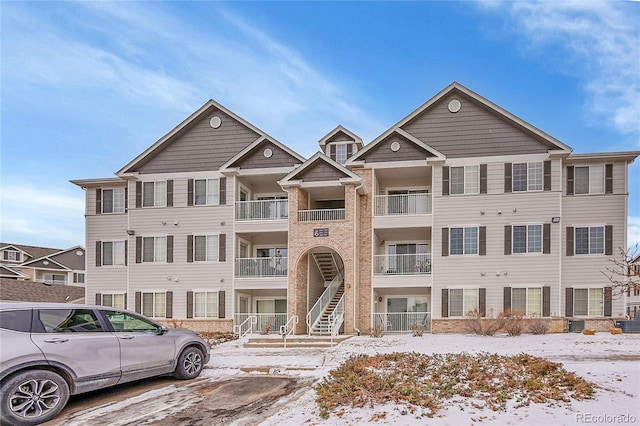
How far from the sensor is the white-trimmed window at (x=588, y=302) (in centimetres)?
2242

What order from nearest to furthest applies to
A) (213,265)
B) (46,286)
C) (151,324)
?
(151,324) → (213,265) → (46,286)

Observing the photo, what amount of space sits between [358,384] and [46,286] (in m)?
36.9

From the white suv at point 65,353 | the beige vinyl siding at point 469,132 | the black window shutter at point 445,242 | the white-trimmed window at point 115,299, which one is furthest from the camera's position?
the white-trimmed window at point 115,299

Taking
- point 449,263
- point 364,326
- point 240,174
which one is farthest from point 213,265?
point 449,263

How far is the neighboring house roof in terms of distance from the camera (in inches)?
1348

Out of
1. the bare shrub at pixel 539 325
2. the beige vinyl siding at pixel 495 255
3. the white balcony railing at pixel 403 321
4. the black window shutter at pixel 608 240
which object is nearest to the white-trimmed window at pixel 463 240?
the beige vinyl siding at pixel 495 255

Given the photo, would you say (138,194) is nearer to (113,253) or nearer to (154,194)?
(154,194)

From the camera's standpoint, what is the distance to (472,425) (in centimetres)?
708

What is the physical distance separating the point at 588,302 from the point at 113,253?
22.8 m

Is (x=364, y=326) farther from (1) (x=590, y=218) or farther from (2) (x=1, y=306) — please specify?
(2) (x=1, y=306)

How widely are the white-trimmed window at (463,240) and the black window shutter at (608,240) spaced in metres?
5.40

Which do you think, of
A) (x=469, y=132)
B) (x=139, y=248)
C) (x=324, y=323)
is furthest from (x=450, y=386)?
(x=139, y=248)

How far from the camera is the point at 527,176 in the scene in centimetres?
2309

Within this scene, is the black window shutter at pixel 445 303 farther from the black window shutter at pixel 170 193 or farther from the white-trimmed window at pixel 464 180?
the black window shutter at pixel 170 193
